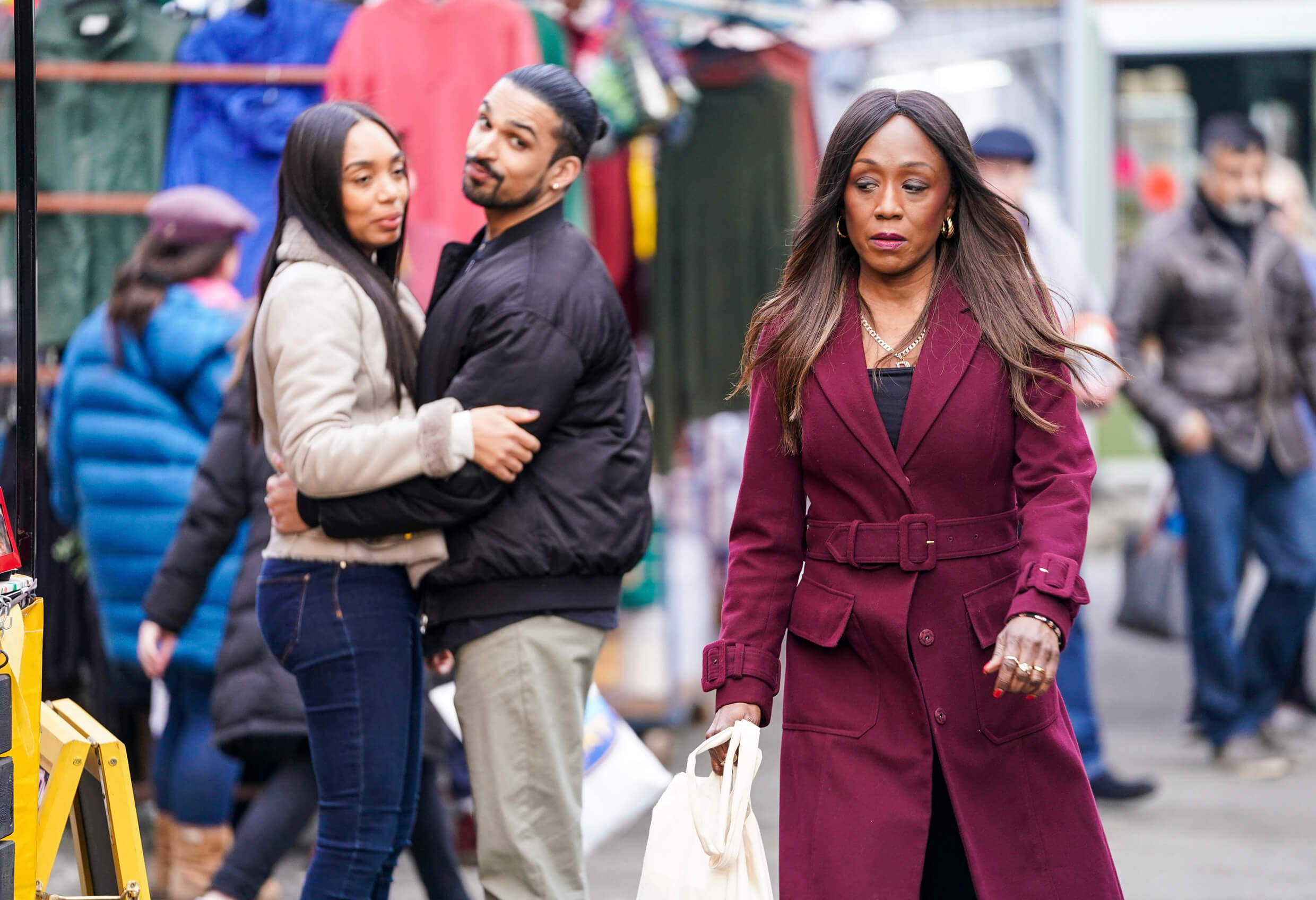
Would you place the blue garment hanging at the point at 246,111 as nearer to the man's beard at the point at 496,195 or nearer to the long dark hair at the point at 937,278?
the man's beard at the point at 496,195

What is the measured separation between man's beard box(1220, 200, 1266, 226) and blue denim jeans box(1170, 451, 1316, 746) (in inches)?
36.0

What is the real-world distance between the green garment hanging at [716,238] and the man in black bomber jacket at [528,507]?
3011 mm

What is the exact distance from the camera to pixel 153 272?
4.95 meters

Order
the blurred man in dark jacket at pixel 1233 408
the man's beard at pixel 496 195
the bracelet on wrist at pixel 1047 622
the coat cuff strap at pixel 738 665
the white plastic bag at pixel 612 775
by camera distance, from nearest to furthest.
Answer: the bracelet on wrist at pixel 1047 622
the coat cuff strap at pixel 738 665
the man's beard at pixel 496 195
the white plastic bag at pixel 612 775
the blurred man in dark jacket at pixel 1233 408

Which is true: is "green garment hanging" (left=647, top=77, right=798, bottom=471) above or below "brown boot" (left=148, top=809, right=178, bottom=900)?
above

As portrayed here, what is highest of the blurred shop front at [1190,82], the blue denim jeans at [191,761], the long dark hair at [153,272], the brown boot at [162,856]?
the blurred shop front at [1190,82]

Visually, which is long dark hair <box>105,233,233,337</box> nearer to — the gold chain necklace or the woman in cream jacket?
the woman in cream jacket

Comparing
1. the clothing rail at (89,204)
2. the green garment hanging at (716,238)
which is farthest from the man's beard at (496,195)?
the green garment hanging at (716,238)

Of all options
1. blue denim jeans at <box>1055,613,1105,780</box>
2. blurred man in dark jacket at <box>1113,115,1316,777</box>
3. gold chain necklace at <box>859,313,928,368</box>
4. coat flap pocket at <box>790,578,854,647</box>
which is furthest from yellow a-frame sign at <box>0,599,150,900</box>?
blurred man in dark jacket at <box>1113,115,1316,777</box>

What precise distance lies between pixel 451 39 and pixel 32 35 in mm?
2681

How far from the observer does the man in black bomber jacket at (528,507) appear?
3389 millimetres

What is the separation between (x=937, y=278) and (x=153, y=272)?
108 inches

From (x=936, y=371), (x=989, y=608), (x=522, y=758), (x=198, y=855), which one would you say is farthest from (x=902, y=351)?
(x=198, y=855)

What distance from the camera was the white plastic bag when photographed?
12.9ft
